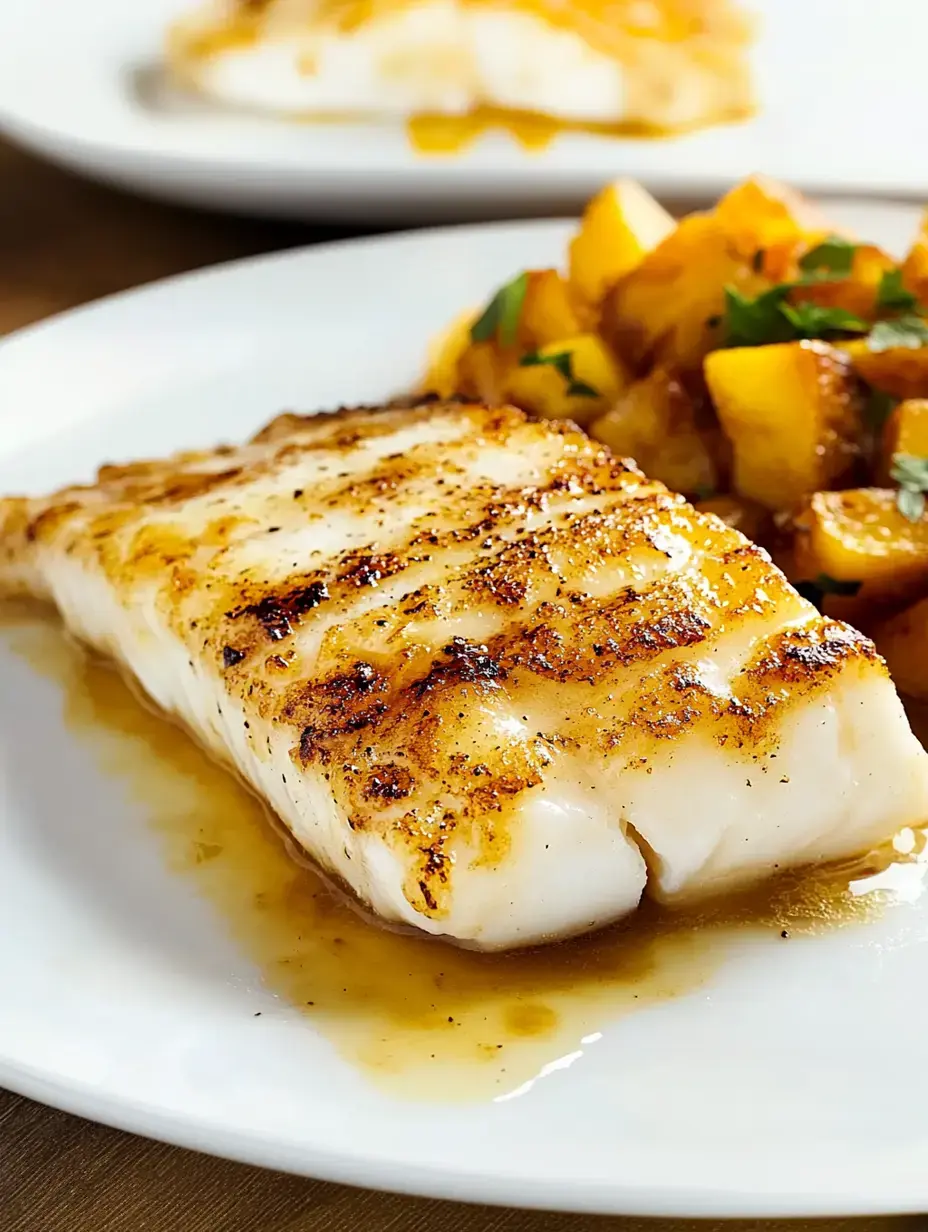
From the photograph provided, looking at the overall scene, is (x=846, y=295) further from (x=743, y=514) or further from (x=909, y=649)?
(x=909, y=649)

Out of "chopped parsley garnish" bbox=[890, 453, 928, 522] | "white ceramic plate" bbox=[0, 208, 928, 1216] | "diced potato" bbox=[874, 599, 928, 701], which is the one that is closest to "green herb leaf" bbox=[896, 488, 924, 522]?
"chopped parsley garnish" bbox=[890, 453, 928, 522]

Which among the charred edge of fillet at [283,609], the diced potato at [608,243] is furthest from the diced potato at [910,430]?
the charred edge of fillet at [283,609]

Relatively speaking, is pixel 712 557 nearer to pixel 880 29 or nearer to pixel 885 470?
pixel 885 470

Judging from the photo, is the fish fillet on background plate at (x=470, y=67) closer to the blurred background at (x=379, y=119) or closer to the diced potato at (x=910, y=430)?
the blurred background at (x=379, y=119)

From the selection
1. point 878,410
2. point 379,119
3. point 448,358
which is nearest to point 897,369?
point 878,410

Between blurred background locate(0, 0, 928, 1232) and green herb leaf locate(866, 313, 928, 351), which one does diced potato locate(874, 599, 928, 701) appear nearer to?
green herb leaf locate(866, 313, 928, 351)

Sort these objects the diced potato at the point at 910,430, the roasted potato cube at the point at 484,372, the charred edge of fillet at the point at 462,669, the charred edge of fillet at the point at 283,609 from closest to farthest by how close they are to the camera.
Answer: the charred edge of fillet at the point at 462,669 < the charred edge of fillet at the point at 283,609 < the diced potato at the point at 910,430 < the roasted potato cube at the point at 484,372
